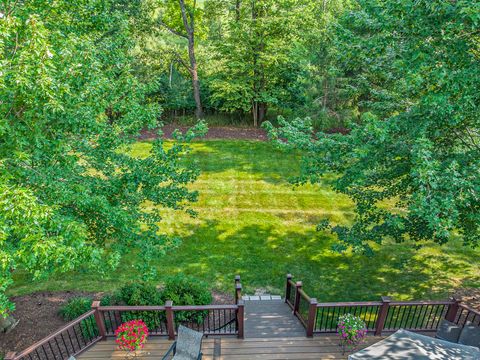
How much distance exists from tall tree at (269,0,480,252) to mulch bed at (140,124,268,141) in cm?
1283

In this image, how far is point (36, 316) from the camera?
8.45 m

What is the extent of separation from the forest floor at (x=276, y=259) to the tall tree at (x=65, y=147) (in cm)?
179

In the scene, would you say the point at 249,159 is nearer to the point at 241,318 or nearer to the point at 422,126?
the point at 241,318

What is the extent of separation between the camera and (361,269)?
10648mm

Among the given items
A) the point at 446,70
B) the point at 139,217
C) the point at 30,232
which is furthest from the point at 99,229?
the point at 446,70

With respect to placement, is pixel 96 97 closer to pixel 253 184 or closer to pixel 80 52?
pixel 80 52

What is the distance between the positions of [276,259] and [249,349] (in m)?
4.33

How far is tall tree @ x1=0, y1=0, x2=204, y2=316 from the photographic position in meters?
4.30

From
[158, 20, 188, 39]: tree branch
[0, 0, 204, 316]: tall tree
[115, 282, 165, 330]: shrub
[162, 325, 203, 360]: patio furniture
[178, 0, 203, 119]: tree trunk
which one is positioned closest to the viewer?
Answer: [0, 0, 204, 316]: tall tree

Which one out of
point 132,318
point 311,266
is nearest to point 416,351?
point 311,266

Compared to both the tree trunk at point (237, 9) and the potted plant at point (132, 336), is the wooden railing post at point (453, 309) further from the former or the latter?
the tree trunk at point (237, 9)

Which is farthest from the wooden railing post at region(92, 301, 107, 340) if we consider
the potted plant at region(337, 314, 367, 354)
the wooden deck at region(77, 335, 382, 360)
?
the potted plant at region(337, 314, 367, 354)

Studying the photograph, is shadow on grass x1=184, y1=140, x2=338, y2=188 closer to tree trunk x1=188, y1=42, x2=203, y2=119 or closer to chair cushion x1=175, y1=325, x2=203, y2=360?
tree trunk x1=188, y1=42, x2=203, y2=119

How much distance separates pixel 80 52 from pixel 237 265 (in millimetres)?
7688
